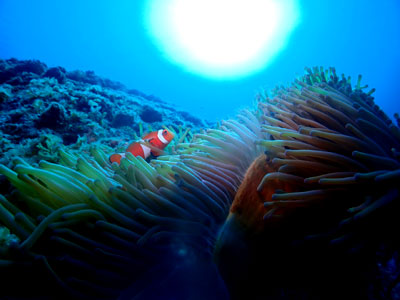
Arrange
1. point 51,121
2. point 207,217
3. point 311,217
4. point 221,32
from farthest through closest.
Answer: point 221,32 < point 51,121 < point 207,217 < point 311,217

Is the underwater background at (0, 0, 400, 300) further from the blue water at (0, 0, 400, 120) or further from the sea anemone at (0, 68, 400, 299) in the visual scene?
the blue water at (0, 0, 400, 120)

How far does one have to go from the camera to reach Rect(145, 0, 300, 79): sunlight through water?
6300 cm

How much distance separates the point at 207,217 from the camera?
116 cm

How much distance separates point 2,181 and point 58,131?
1.85 m

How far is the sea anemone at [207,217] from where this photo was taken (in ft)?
3.10

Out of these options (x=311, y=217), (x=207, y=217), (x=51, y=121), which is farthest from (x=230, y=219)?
(x=51, y=121)

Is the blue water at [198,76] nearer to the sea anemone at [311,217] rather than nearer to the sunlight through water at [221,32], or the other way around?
the sunlight through water at [221,32]

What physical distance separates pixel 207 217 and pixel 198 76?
9456cm

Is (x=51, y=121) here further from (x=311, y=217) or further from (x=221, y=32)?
(x=221, y=32)

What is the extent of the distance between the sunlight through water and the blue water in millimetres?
3422

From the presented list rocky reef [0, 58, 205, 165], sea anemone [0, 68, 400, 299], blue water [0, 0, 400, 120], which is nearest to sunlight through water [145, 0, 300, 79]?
blue water [0, 0, 400, 120]

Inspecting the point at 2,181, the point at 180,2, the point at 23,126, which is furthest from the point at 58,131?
the point at 180,2

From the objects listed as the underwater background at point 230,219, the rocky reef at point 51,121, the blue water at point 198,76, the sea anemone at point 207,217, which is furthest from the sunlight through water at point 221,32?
the sea anemone at point 207,217

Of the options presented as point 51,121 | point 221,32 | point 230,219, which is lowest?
point 230,219
